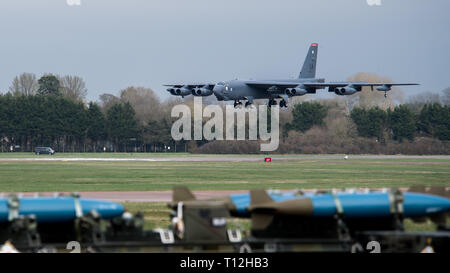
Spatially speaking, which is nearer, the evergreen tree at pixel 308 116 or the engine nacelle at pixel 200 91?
the engine nacelle at pixel 200 91

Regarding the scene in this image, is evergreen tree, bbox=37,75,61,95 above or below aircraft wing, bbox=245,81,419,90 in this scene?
above

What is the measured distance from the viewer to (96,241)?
14586 mm

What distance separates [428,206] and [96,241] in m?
7.35

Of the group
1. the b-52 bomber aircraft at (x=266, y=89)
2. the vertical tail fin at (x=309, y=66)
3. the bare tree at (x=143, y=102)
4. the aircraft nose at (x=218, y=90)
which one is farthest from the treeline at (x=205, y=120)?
the aircraft nose at (x=218, y=90)

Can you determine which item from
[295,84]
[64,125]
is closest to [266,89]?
[295,84]

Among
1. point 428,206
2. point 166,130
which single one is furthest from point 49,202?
point 166,130

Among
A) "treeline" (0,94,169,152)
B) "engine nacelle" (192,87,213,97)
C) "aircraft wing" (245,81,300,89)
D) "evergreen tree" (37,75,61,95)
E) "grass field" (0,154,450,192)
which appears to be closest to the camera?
"grass field" (0,154,450,192)

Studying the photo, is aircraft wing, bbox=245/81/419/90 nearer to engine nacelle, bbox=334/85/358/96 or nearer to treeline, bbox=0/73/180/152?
engine nacelle, bbox=334/85/358/96

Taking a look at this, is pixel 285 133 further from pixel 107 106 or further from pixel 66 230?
pixel 66 230

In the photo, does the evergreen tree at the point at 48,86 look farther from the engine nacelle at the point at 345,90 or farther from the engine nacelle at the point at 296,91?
the engine nacelle at the point at 345,90

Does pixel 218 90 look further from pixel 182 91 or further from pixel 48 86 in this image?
pixel 48 86

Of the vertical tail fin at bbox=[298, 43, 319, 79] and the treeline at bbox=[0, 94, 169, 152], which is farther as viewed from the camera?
the treeline at bbox=[0, 94, 169, 152]

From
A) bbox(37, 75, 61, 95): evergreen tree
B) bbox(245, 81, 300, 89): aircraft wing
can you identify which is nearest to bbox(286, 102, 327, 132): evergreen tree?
bbox(245, 81, 300, 89): aircraft wing

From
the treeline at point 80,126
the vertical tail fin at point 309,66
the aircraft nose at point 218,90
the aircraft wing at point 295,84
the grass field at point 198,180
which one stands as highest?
the vertical tail fin at point 309,66
